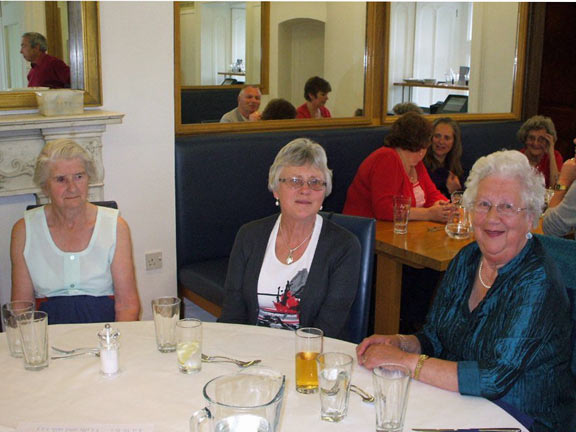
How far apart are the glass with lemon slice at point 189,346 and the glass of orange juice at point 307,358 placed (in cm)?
25

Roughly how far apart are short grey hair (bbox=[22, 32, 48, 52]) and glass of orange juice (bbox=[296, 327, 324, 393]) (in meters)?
2.37

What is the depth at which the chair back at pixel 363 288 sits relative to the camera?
241 cm

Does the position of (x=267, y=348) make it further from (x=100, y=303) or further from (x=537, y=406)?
(x=100, y=303)

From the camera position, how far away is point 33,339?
5.63ft

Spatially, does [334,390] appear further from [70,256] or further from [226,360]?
[70,256]

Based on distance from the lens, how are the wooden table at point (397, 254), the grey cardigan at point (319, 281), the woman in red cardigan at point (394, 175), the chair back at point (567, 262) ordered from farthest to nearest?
1. the woman in red cardigan at point (394, 175)
2. the wooden table at point (397, 254)
3. the grey cardigan at point (319, 281)
4. the chair back at point (567, 262)

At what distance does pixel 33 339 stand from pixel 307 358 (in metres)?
0.67

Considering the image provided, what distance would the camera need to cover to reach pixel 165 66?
3.72 meters

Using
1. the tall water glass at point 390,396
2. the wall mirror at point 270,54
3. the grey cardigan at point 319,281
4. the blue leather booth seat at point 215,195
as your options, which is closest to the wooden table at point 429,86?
the wall mirror at point 270,54

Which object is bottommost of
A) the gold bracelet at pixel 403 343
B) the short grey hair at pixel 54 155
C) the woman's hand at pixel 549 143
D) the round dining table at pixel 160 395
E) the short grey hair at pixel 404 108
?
the gold bracelet at pixel 403 343

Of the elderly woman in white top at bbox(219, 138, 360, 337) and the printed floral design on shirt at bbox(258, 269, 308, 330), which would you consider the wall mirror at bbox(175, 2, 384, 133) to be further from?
the printed floral design on shirt at bbox(258, 269, 308, 330)

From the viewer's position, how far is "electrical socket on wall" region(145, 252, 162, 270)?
12.7 ft

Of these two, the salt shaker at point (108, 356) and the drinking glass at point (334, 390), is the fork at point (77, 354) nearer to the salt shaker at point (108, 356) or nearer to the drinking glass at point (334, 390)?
the salt shaker at point (108, 356)

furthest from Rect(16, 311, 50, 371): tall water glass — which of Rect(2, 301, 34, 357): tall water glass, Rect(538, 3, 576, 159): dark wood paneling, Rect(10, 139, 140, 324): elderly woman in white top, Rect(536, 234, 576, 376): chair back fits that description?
Rect(538, 3, 576, 159): dark wood paneling
